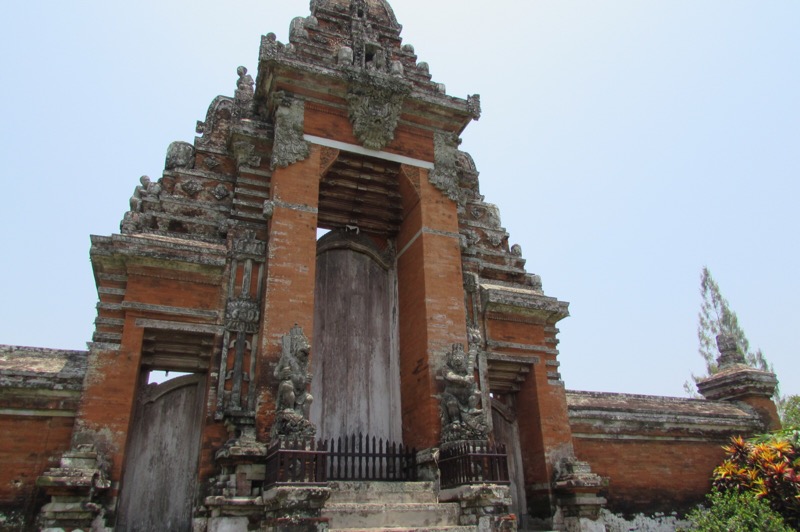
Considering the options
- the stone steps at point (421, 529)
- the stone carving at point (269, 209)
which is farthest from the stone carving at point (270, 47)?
the stone steps at point (421, 529)

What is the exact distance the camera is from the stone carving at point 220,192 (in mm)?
Result: 11930

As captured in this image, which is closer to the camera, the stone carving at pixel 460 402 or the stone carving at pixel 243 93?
the stone carving at pixel 460 402

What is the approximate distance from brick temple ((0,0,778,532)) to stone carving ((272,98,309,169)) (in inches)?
1.8

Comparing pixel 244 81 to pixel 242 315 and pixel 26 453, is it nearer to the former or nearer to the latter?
pixel 242 315

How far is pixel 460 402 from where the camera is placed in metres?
10.4

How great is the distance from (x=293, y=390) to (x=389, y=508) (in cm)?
227

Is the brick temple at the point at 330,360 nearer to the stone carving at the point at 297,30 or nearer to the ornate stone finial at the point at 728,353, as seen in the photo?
the stone carving at the point at 297,30

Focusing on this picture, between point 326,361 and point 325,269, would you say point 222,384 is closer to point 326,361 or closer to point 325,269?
point 326,361

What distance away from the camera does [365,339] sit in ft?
42.3

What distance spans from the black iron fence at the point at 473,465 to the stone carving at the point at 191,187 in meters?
6.99

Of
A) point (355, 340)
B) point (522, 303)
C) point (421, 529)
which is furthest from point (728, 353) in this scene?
point (421, 529)

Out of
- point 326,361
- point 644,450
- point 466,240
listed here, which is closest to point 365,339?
point 326,361

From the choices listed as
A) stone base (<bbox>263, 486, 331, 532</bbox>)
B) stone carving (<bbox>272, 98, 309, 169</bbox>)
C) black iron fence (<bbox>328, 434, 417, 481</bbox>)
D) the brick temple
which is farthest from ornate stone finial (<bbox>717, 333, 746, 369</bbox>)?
stone base (<bbox>263, 486, 331, 532</bbox>)

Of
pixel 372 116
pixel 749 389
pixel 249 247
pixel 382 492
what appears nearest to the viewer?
pixel 382 492
